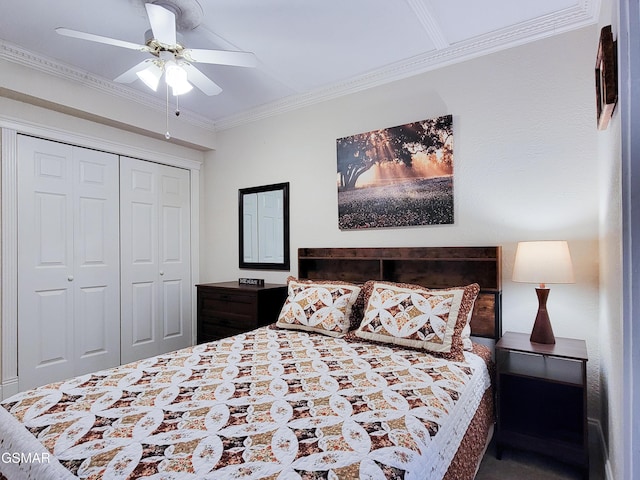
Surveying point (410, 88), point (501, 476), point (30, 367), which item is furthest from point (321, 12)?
point (30, 367)

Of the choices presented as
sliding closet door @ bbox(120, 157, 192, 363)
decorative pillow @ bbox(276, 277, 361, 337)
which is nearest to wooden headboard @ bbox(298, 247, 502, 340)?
decorative pillow @ bbox(276, 277, 361, 337)

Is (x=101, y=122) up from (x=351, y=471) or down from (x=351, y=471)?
up

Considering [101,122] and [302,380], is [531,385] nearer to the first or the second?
[302,380]

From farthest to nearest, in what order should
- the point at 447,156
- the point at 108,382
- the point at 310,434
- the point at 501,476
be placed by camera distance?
the point at 447,156 → the point at 501,476 → the point at 108,382 → the point at 310,434

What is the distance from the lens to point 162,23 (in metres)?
1.85

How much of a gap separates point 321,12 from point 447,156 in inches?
49.7

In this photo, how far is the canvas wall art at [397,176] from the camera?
2.65 m

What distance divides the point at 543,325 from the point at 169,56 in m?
2.66

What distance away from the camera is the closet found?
2.84 meters

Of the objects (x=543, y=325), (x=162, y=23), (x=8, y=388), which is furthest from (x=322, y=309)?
(x=8, y=388)

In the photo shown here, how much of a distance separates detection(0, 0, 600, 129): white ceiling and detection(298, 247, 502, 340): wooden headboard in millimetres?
1385

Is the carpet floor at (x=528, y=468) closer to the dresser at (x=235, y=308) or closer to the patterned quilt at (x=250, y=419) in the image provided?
the patterned quilt at (x=250, y=419)

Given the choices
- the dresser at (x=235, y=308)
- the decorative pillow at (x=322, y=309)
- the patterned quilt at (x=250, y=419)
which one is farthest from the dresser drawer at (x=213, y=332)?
the patterned quilt at (x=250, y=419)

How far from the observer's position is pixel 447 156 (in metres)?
2.62
